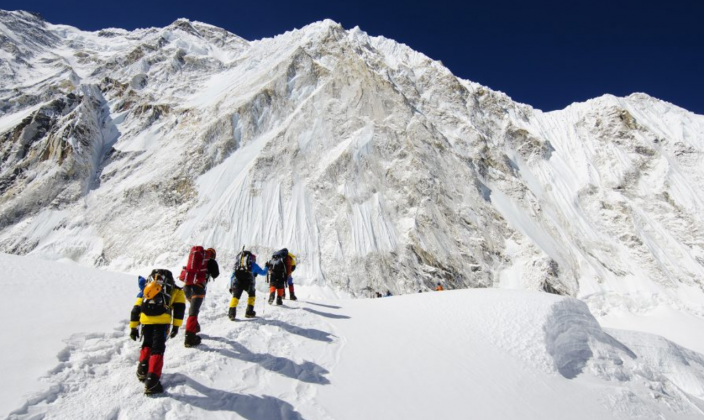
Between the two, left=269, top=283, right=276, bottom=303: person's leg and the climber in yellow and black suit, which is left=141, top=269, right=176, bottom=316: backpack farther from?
left=269, top=283, right=276, bottom=303: person's leg

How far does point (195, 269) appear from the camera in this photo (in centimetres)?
747

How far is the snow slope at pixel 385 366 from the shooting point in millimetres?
5094

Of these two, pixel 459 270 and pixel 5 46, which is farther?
pixel 5 46

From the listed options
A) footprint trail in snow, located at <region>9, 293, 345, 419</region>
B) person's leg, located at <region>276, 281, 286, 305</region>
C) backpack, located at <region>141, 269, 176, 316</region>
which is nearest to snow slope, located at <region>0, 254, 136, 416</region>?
footprint trail in snow, located at <region>9, 293, 345, 419</region>

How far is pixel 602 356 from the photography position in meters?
9.19

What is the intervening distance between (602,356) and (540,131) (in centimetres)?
5997

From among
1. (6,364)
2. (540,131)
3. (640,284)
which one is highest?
(540,131)

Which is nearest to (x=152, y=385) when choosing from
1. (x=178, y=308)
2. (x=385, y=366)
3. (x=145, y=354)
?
(x=145, y=354)

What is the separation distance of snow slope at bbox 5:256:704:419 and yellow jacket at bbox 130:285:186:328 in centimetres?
65

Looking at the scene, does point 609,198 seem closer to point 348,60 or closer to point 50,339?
point 348,60

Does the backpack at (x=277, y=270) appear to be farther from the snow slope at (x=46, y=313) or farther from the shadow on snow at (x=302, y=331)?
the snow slope at (x=46, y=313)

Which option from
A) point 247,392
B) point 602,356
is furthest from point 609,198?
point 247,392

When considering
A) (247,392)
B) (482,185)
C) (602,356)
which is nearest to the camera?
(247,392)

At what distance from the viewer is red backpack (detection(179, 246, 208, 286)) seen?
7438 mm
